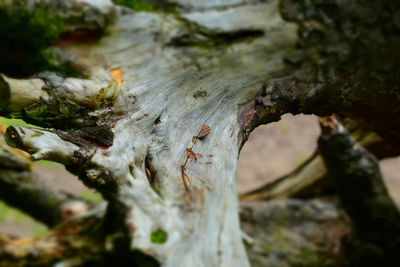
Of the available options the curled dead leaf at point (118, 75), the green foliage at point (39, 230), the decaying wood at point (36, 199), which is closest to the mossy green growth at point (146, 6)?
the curled dead leaf at point (118, 75)

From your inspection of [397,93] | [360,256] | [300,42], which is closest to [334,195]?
[360,256]

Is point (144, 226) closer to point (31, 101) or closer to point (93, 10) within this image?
point (31, 101)

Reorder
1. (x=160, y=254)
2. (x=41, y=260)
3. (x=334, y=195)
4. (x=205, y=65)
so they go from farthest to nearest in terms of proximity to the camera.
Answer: (x=334, y=195) < (x=41, y=260) < (x=205, y=65) < (x=160, y=254)

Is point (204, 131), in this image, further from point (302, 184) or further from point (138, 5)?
point (302, 184)

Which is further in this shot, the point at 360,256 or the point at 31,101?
the point at 360,256

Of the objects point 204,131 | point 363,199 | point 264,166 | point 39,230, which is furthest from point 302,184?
point 39,230

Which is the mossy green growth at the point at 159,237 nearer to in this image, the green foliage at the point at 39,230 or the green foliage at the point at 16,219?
the green foliage at the point at 39,230

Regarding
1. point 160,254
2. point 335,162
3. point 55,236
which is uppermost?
point 335,162

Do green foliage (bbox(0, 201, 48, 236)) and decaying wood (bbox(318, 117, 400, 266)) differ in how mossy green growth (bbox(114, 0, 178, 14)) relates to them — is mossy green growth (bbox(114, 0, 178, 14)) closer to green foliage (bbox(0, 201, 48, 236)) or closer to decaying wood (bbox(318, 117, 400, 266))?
decaying wood (bbox(318, 117, 400, 266))
